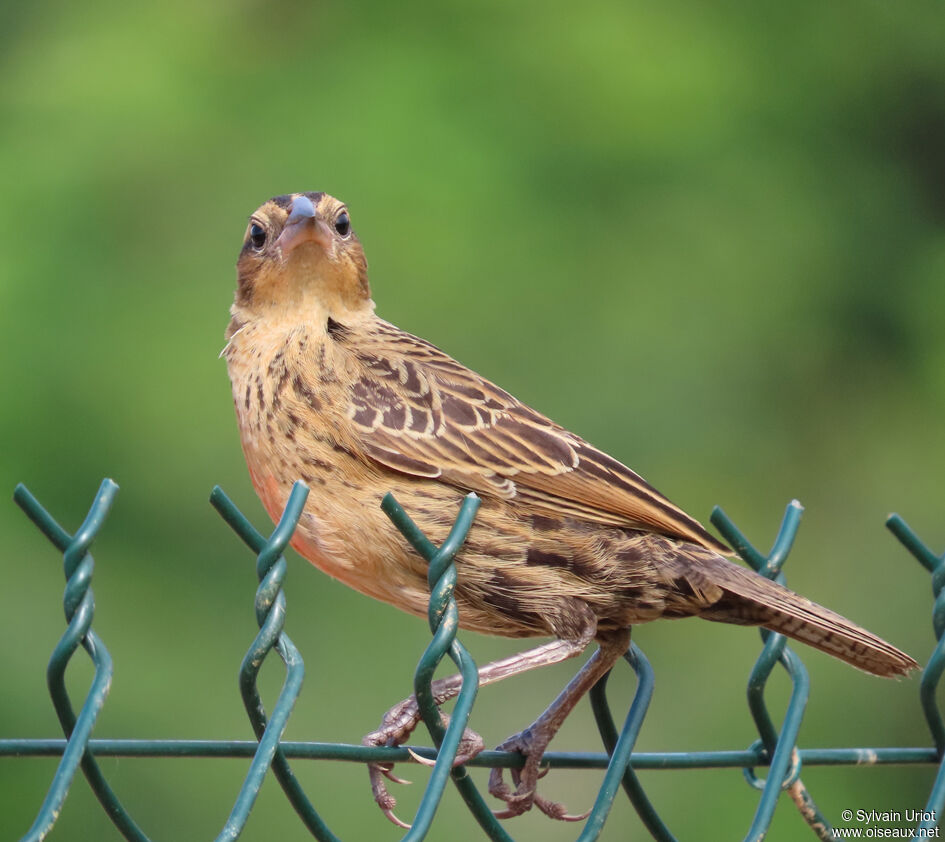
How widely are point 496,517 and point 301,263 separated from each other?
1.09 meters

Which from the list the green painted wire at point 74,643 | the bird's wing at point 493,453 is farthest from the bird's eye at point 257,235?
the green painted wire at point 74,643

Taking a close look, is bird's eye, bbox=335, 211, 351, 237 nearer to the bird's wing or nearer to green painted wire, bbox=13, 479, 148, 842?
the bird's wing

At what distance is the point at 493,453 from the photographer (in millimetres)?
3551

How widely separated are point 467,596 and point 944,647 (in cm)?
107

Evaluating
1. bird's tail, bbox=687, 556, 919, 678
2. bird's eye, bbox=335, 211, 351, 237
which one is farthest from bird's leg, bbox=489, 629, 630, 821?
bird's eye, bbox=335, 211, 351, 237

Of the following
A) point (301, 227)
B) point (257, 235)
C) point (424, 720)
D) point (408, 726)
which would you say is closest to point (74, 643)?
point (424, 720)

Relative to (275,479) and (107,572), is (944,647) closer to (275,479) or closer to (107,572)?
(275,479)

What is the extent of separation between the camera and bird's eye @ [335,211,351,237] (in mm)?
4340

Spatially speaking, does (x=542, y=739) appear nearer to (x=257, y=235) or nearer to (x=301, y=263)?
(x=301, y=263)

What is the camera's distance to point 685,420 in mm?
6355

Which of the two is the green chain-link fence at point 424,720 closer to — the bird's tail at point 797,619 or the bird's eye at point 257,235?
the bird's tail at point 797,619

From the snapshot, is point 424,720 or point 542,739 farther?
point 542,739


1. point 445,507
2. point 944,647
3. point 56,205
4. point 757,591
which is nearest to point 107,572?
point 56,205

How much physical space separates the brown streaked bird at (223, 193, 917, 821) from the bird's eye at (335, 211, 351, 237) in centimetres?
62
